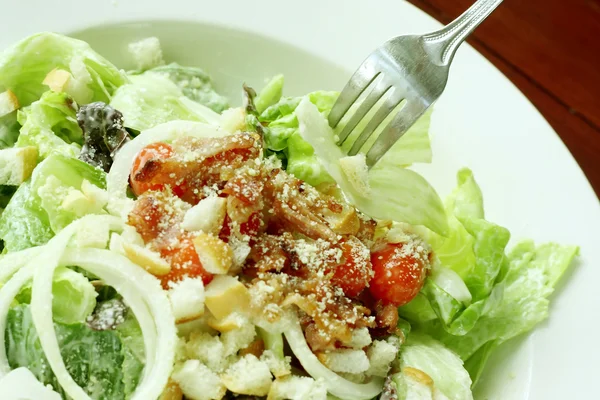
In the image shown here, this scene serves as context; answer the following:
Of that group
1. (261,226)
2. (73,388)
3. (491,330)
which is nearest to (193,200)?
(261,226)

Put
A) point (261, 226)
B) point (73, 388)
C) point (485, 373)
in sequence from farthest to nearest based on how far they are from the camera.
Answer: point (485, 373), point (261, 226), point (73, 388)

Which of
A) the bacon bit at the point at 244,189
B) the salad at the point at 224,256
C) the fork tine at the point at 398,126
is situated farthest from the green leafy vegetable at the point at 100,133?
the fork tine at the point at 398,126

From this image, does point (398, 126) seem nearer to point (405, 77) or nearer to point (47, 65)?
point (405, 77)

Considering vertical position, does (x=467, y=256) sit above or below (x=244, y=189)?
below

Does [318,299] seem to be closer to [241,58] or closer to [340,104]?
[340,104]

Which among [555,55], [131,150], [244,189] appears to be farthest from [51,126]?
[555,55]

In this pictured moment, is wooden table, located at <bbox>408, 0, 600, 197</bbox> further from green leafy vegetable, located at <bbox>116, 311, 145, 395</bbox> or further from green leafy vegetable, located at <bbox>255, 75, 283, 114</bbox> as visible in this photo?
green leafy vegetable, located at <bbox>116, 311, 145, 395</bbox>

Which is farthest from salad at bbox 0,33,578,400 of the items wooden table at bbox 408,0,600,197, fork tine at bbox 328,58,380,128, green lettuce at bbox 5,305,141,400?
wooden table at bbox 408,0,600,197
